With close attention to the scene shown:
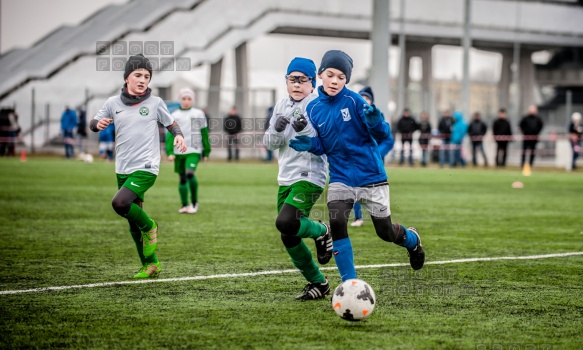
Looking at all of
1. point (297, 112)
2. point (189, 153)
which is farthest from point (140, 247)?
point (189, 153)

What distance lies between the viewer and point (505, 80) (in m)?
63.5

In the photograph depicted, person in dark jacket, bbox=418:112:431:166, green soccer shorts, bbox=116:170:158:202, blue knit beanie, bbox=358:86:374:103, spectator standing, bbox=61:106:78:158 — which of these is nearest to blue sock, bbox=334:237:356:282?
green soccer shorts, bbox=116:170:158:202

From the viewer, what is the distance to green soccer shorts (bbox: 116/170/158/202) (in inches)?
356

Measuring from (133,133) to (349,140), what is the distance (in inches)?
114

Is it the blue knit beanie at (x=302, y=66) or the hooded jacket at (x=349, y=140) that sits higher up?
the blue knit beanie at (x=302, y=66)

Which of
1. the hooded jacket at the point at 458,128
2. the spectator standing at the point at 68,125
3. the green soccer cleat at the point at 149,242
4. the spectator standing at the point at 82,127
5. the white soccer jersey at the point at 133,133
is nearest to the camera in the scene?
the green soccer cleat at the point at 149,242

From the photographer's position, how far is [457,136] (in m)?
35.5

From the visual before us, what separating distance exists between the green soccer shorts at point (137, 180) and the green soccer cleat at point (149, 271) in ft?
2.34

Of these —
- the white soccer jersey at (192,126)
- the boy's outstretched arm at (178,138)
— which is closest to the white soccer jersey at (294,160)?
the boy's outstretched arm at (178,138)

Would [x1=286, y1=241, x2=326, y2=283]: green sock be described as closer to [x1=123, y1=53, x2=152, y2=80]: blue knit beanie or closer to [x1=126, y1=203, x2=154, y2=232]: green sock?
[x1=126, y1=203, x2=154, y2=232]: green sock

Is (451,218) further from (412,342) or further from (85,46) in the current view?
(85,46)

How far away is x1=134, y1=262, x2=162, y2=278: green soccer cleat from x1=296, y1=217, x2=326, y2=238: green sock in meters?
1.96

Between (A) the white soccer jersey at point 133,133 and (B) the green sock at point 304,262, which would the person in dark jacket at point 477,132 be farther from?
(B) the green sock at point 304,262

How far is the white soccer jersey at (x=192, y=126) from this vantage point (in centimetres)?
1598
